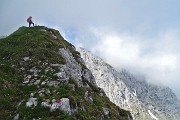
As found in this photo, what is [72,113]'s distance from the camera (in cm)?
3181

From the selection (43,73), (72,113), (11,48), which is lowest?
(72,113)

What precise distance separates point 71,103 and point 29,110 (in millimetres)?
4592

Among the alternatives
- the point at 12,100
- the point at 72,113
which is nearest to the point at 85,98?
the point at 72,113

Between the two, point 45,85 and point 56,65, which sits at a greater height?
point 56,65

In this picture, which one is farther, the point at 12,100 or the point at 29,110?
the point at 12,100

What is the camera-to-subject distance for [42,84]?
35.6 meters

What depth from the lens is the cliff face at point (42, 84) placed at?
3072 centimetres

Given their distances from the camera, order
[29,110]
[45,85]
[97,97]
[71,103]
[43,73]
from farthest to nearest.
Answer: [97,97] → [43,73] → [45,85] → [71,103] → [29,110]

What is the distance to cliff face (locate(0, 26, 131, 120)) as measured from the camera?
3072cm

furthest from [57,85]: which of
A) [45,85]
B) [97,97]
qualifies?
[97,97]

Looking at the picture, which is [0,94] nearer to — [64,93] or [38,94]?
[38,94]

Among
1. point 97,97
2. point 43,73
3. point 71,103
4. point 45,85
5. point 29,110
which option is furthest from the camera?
point 97,97

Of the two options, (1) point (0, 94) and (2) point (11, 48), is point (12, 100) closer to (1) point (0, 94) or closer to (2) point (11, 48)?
(1) point (0, 94)

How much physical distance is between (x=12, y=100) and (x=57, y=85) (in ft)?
18.5
